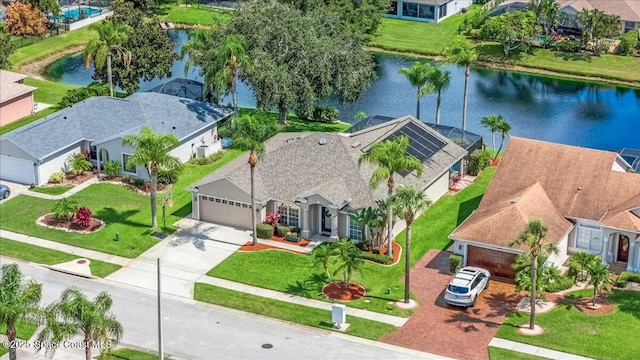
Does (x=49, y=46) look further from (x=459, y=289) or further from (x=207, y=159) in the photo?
(x=459, y=289)

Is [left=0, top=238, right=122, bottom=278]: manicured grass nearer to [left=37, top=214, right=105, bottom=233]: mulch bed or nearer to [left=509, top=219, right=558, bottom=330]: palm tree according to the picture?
[left=37, top=214, right=105, bottom=233]: mulch bed

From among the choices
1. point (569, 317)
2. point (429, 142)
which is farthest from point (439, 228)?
point (569, 317)

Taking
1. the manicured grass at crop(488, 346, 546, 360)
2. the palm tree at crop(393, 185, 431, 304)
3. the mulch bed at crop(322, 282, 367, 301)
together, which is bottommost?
the manicured grass at crop(488, 346, 546, 360)

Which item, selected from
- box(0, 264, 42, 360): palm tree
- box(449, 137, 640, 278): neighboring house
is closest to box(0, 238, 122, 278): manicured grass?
box(0, 264, 42, 360): palm tree

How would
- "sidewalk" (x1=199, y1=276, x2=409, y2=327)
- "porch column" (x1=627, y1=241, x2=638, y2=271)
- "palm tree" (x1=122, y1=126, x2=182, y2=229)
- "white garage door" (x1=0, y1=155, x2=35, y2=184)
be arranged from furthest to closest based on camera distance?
"white garage door" (x1=0, y1=155, x2=35, y2=184)
"palm tree" (x1=122, y1=126, x2=182, y2=229)
"porch column" (x1=627, y1=241, x2=638, y2=271)
"sidewalk" (x1=199, y1=276, x2=409, y2=327)

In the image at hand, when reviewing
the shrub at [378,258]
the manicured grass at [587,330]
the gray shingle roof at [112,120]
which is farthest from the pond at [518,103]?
the manicured grass at [587,330]

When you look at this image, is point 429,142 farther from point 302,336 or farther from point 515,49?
point 515,49
